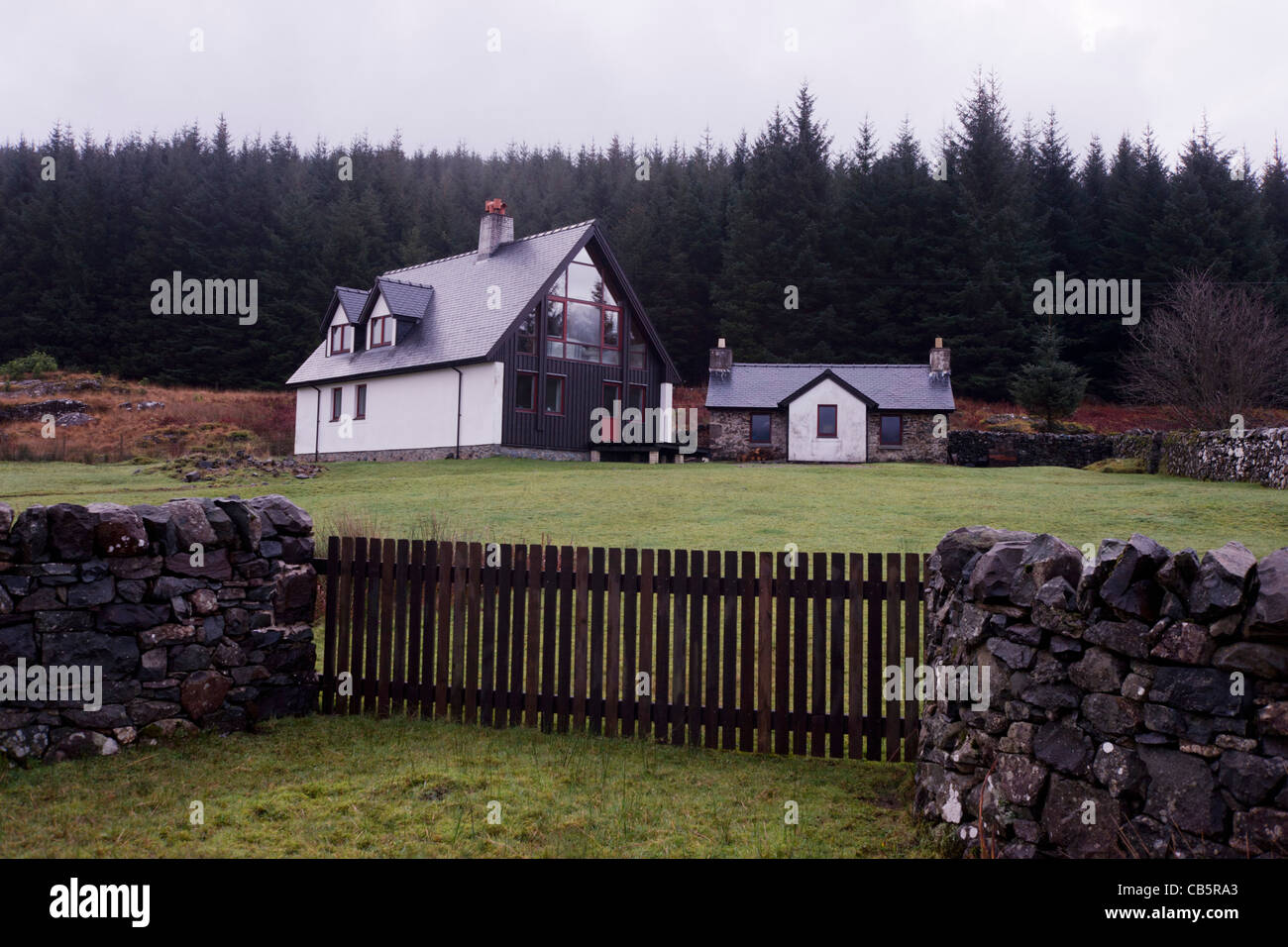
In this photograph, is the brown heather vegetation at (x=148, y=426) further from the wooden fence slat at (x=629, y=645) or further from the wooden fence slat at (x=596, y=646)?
the wooden fence slat at (x=629, y=645)

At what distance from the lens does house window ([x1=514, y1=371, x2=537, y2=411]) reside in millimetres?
33281

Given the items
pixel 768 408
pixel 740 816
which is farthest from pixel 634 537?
pixel 768 408

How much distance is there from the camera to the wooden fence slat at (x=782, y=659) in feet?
22.3

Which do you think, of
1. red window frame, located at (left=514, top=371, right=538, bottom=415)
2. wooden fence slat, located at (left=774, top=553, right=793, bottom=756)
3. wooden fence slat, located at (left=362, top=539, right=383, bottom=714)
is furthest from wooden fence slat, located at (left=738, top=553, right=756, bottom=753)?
red window frame, located at (left=514, top=371, right=538, bottom=415)

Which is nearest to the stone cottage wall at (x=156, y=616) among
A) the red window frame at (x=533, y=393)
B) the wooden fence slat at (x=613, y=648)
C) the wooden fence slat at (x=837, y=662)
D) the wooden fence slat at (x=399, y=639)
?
the wooden fence slat at (x=399, y=639)

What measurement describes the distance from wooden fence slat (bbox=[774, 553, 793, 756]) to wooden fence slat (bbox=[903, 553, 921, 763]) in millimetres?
843

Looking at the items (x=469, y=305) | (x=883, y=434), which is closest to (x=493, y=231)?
(x=469, y=305)

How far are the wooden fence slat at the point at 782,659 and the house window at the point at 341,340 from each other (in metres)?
36.7

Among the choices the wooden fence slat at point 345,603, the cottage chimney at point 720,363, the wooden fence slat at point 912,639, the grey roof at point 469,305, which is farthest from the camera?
the cottage chimney at point 720,363

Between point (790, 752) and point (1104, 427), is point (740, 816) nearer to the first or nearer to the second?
point (790, 752)

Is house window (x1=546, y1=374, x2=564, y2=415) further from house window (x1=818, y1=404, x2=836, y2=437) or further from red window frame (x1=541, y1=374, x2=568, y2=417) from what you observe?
house window (x1=818, y1=404, x2=836, y2=437)

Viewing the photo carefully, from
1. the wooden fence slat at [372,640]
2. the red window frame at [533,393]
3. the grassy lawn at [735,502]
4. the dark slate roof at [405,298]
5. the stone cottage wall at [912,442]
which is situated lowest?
the wooden fence slat at [372,640]

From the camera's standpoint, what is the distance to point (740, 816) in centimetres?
554

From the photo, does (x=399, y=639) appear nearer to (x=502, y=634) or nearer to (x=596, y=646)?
(x=502, y=634)
